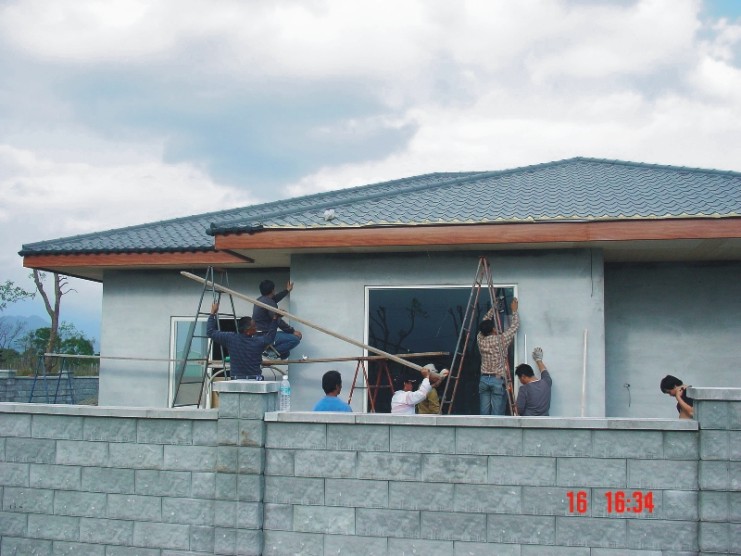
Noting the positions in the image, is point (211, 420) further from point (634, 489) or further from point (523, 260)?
point (523, 260)

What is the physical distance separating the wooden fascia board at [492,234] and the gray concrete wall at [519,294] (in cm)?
61

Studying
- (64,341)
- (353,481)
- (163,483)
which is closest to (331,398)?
(353,481)

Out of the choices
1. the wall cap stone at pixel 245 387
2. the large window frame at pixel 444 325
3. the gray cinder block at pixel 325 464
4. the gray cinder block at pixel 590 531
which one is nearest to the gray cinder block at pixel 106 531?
the wall cap stone at pixel 245 387

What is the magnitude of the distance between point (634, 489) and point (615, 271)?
4408 millimetres

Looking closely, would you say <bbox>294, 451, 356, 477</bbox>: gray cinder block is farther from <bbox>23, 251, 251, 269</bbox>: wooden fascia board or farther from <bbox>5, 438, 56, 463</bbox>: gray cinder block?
<bbox>23, 251, 251, 269</bbox>: wooden fascia board

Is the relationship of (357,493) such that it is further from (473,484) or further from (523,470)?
(523,470)

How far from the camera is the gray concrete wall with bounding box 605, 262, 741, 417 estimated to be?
9492 millimetres

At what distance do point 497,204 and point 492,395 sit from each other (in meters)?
2.25

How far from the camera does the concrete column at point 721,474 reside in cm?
570

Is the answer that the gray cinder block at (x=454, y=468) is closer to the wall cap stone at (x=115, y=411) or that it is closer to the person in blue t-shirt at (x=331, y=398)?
the person in blue t-shirt at (x=331, y=398)

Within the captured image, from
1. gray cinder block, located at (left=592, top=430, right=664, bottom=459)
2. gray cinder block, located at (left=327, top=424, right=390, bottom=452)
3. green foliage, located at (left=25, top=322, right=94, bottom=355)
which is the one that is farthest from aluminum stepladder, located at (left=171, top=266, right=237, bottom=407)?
green foliage, located at (left=25, top=322, right=94, bottom=355)

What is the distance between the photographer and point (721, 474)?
18.8 feet

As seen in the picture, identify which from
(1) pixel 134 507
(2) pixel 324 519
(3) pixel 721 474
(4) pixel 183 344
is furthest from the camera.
A: (4) pixel 183 344

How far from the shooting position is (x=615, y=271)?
32.3ft
